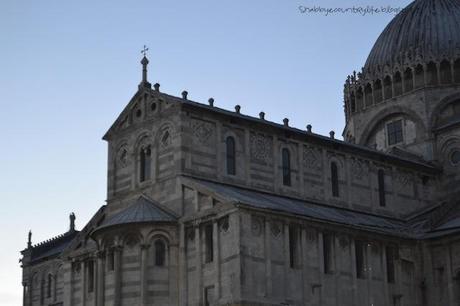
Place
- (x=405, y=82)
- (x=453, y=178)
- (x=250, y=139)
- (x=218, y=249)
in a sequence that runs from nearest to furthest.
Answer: (x=218, y=249) < (x=250, y=139) < (x=453, y=178) < (x=405, y=82)

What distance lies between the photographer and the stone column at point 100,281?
44.5 meters

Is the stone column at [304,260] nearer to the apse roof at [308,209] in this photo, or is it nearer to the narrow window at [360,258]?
the apse roof at [308,209]

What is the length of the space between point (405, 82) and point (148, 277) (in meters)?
25.2

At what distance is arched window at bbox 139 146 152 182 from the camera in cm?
4706

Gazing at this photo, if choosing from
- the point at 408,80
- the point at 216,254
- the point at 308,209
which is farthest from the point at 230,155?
the point at 408,80

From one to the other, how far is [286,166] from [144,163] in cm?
756

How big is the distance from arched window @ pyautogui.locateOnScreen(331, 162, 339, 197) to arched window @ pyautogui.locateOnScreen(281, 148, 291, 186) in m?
3.17

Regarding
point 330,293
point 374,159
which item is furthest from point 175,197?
point 374,159

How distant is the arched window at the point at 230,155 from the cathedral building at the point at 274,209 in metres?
0.06

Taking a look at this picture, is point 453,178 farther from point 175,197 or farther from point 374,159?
point 175,197

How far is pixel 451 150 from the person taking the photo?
56.6 metres

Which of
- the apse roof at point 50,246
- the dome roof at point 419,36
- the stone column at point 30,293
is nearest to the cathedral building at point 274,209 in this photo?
the dome roof at point 419,36

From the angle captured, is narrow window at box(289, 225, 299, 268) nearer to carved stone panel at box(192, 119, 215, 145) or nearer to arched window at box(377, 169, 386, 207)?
carved stone panel at box(192, 119, 215, 145)

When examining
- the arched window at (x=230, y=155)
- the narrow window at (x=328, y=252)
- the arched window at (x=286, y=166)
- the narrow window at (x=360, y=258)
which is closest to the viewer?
the narrow window at (x=328, y=252)
